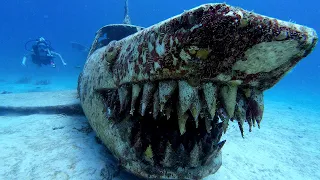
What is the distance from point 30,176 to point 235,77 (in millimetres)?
2042

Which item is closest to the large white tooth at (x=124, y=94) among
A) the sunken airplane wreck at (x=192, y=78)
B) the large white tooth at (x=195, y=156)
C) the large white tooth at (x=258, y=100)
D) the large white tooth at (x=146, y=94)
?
the sunken airplane wreck at (x=192, y=78)

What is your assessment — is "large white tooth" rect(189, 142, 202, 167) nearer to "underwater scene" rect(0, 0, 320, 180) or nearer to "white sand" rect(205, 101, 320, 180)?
"underwater scene" rect(0, 0, 320, 180)

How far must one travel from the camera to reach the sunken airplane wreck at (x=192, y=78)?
3.92 feet

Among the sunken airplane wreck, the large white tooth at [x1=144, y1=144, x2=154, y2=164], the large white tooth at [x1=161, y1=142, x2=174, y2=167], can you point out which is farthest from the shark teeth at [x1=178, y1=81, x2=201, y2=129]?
the large white tooth at [x1=144, y1=144, x2=154, y2=164]

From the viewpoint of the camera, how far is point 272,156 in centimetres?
398

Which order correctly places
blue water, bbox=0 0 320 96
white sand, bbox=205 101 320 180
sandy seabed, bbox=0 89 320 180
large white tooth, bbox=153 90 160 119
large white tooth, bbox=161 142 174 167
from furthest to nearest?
blue water, bbox=0 0 320 96 < white sand, bbox=205 101 320 180 < sandy seabed, bbox=0 89 320 180 < large white tooth, bbox=161 142 174 167 < large white tooth, bbox=153 90 160 119

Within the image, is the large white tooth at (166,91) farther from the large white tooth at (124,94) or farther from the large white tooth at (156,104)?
the large white tooth at (124,94)

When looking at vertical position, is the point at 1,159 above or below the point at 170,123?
below

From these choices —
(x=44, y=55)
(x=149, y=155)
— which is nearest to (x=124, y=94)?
(x=149, y=155)

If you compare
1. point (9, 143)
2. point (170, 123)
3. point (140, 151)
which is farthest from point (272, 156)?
point (9, 143)

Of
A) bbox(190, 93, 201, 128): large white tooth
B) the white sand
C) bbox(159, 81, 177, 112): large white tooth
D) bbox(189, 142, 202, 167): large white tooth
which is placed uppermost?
bbox(159, 81, 177, 112): large white tooth

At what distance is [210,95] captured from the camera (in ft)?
4.68

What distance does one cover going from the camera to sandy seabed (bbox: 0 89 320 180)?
219 cm

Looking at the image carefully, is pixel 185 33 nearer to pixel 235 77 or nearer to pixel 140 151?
pixel 235 77
